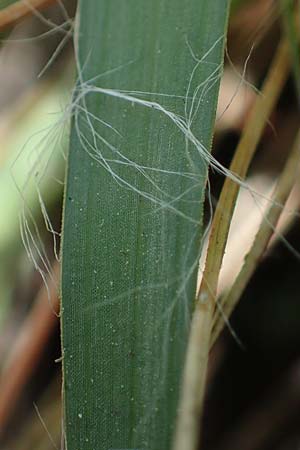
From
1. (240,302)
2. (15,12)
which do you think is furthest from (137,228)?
(240,302)

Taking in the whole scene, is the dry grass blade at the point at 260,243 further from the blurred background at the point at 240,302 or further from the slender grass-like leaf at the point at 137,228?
the blurred background at the point at 240,302

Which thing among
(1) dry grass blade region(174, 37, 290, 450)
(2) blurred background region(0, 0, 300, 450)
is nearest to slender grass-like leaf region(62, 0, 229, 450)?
(1) dry grass blade region(174, 37, 290, 450)

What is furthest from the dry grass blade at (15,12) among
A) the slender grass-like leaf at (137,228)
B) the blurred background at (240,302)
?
the blurred background at (240,302)

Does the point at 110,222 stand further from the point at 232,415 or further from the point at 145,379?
the point at 232,415

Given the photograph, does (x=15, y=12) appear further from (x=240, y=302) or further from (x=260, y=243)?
(x=240, y=302)

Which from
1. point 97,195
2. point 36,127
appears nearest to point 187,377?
point 97,195
